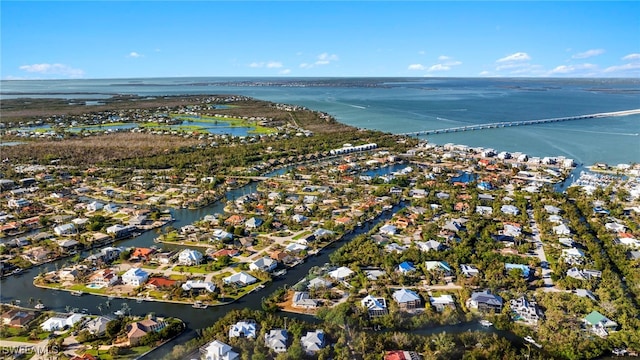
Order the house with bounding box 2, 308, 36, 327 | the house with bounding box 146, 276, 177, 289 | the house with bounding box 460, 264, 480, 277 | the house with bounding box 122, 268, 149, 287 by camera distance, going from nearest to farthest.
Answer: the house with bounding box 2, 308, 36, 327 → the house with bounding box 146, 276, 177, 289 → the house with bounding box 122, 268, 149, 287 → the house with bounding box 460, 264, 480, 277

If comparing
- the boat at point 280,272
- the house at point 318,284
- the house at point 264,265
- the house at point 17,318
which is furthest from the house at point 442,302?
the house at point 17,318

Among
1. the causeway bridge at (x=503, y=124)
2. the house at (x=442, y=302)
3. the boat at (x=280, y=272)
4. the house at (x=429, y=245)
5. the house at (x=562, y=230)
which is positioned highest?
the causeway bridge at (x=503, y=124)

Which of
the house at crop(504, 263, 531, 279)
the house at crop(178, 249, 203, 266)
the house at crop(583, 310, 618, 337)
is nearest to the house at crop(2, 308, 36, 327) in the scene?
the house at crop(178, 249, 203, 266)

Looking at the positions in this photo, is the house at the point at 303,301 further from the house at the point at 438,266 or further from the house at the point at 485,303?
the house at the point at 485,303

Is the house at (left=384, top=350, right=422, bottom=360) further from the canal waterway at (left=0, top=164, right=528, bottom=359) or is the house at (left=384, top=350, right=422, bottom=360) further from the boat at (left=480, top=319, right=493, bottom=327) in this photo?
the boat at (left=480, top=319, right=493, bottom=327)

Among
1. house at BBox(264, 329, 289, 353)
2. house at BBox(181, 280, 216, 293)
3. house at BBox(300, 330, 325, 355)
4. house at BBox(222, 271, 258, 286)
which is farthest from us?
house at BBox(222, 271, 258, 286)

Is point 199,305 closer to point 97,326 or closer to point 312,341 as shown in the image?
point 97,326

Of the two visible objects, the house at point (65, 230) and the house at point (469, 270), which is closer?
the house at point (469, 270)
